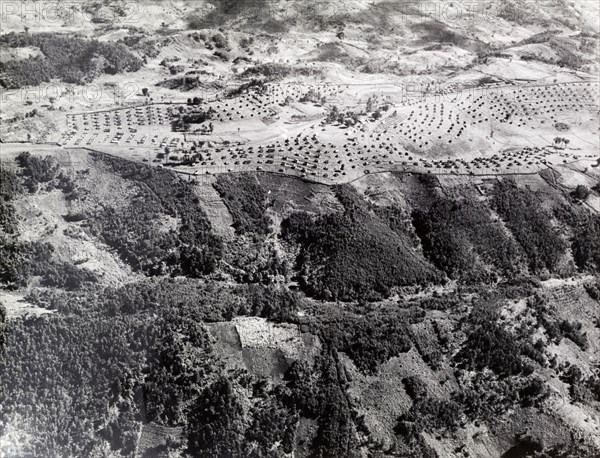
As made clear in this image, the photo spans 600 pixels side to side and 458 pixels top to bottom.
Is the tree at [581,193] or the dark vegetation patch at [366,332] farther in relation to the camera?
the tree at [581,193]

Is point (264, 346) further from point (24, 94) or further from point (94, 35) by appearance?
point (94, 35)

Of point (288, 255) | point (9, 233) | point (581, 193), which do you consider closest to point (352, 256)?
point (288, 255)

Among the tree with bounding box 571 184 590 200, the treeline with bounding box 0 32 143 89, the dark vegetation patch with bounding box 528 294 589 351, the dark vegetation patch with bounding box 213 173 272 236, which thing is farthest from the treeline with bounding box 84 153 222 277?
the tree with bounding box 571 184 590 200

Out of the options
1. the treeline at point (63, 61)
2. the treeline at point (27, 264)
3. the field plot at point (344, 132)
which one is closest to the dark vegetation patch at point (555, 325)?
the field plot at point (344, 132)

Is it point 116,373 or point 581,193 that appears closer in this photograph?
point 116,373

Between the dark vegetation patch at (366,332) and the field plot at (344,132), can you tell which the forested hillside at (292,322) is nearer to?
the dark vegetation patch at (366,332)

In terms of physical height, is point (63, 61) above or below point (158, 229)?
above

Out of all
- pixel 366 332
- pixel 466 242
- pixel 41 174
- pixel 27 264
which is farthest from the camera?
pixel 41 174

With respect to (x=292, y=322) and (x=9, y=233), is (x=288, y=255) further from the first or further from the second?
(x=9, y=233)
